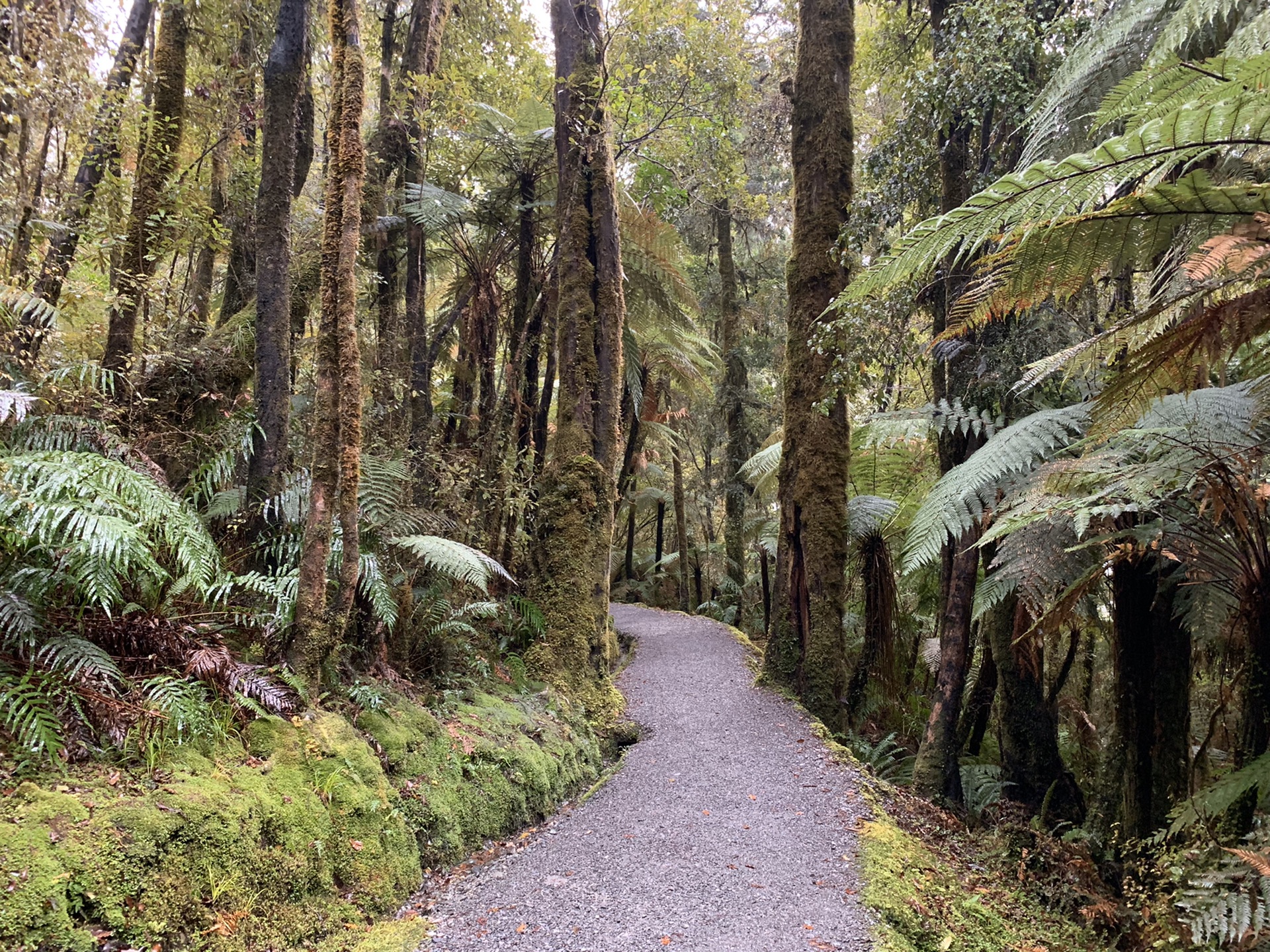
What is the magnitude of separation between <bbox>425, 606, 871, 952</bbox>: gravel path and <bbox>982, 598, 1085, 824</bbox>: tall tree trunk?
1.55 m

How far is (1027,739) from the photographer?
5312 millimetres

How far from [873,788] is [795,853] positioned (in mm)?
1253

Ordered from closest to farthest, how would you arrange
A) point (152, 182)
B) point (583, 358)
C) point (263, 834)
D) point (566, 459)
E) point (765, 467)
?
1. point (263, 834)
2. point (152, 182)
3. point (566, 459)
4. point (583, 358)
5. point (765, 467)

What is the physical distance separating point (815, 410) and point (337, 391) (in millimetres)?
4113

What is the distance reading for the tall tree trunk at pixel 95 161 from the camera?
176 inches

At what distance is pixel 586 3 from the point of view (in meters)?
6.58

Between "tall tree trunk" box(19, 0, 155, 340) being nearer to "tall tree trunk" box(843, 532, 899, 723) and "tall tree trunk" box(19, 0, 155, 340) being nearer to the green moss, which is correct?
the green moss

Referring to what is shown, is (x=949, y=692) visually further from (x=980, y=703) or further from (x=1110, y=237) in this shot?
(x=1110, y=237)

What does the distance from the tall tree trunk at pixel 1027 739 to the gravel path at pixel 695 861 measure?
1.55m

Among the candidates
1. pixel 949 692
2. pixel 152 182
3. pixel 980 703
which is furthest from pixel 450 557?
pixel 980 703

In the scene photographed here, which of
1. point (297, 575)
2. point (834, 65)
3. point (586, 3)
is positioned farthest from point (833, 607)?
point (586, 3)

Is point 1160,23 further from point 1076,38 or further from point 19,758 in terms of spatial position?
point 19,758

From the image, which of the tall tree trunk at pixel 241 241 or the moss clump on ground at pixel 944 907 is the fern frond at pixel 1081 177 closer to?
the moss clump on ground at pixel 944 907

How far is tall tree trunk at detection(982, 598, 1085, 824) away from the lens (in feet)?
17.3
